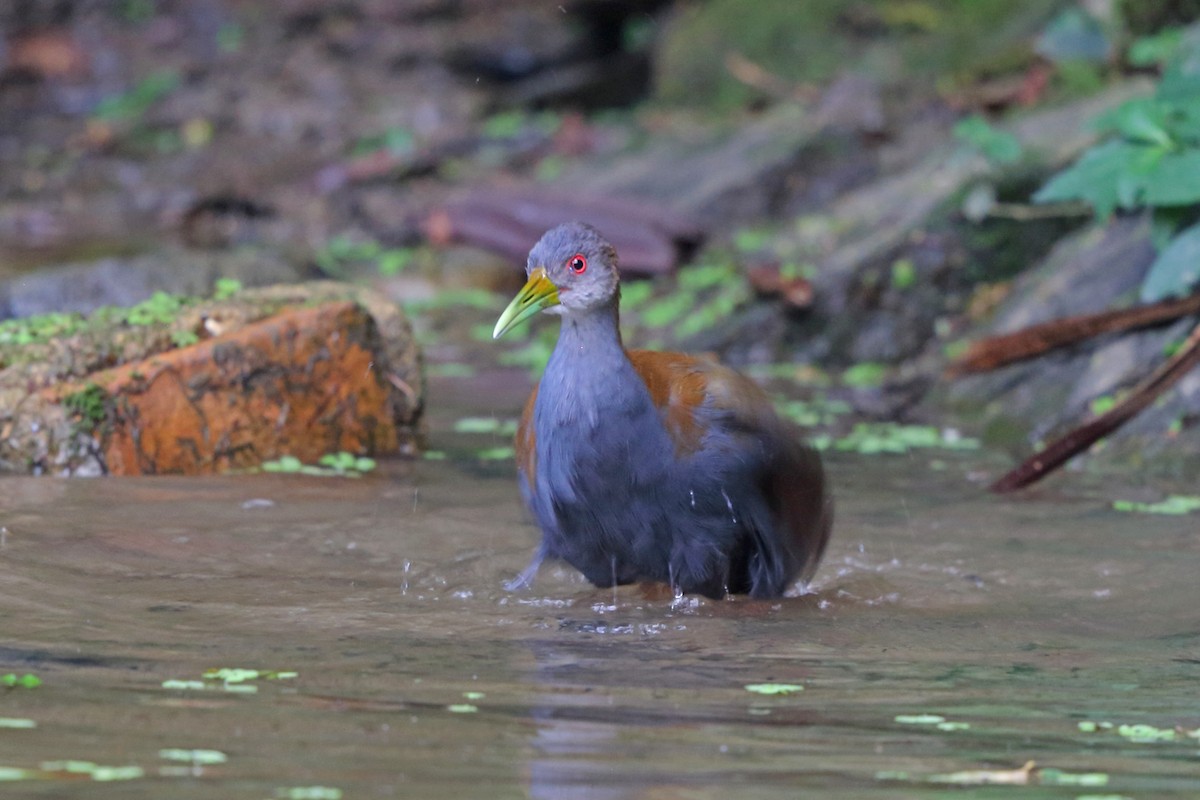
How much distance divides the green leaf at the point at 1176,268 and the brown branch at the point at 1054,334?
29cm

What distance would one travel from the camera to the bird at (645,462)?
421cm

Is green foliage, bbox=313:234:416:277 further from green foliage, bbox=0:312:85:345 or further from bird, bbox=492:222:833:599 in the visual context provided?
bird, bbox=492:222:833:599

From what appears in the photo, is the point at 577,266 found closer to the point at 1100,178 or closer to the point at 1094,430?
the point at 1094,430

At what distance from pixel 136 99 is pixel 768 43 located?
7.13 metres

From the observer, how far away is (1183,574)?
4.79 m

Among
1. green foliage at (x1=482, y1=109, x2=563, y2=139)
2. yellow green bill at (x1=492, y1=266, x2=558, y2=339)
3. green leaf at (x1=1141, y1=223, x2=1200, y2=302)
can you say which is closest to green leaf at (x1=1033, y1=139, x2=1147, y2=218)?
green leaf at (x1=1141, y1=223, x2=1200, y2=302)

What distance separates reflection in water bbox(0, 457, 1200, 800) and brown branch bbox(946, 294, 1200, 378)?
110 cm

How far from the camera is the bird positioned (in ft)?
13.8

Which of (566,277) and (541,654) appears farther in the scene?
(566,277)

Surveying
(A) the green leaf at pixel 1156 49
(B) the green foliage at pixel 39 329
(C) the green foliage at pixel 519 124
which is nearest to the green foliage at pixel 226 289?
(B) the green foliage at pixel 39 329

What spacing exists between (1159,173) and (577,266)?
324cm

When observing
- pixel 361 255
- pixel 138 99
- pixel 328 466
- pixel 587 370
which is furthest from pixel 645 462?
pixel 138 99

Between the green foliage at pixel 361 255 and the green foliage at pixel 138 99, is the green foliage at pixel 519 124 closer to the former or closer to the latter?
the green foliage at pixel 361 255

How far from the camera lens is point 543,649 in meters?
3.85
